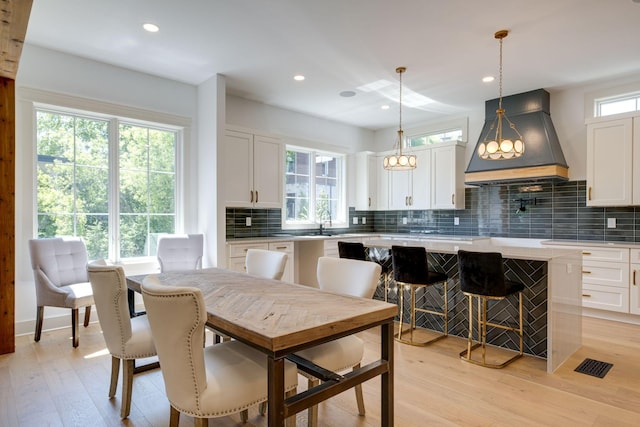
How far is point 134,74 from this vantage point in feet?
13.7

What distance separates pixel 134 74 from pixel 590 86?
221 inches

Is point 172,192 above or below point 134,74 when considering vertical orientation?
below

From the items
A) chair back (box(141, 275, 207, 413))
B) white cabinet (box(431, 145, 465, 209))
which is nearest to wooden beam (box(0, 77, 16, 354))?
chair back (box(141, 275, 207, 413))

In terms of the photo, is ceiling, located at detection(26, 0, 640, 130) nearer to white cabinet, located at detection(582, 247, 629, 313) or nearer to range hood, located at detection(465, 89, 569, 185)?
range hood, located at detection(465, 89, 569, 185)

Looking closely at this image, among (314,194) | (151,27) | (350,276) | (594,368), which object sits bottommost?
(594,368)

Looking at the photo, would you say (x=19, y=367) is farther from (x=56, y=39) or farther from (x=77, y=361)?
(x=56, y=39)

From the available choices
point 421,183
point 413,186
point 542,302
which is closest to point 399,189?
point 413,186

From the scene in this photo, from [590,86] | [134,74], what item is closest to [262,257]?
[134,74]

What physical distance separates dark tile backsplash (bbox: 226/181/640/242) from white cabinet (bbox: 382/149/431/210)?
0.40m

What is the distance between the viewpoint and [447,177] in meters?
5.67

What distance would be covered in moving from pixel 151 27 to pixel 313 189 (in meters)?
3.49

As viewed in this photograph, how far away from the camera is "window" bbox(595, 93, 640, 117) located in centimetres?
439

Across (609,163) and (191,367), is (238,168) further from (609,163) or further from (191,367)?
(609,163)

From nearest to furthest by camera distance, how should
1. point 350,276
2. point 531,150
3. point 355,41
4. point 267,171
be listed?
point 350,276
point 355,41
point 531,150
point 267,171
